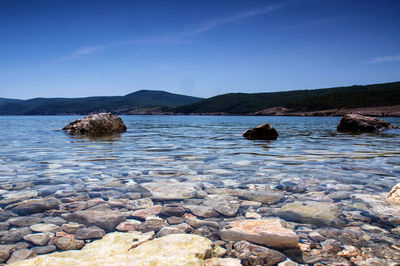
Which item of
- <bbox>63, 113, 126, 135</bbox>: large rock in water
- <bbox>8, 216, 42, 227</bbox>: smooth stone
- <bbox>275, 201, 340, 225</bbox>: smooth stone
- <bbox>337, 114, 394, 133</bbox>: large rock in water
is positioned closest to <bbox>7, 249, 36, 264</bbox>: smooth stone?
<bbox>8, 216, 42, 227</bbox>: smooth stone

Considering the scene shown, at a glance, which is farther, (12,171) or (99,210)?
(12,171)

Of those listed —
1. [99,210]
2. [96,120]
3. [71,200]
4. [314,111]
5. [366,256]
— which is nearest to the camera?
[366,256]

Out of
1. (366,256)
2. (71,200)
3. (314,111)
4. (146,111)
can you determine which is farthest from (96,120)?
(146,111)

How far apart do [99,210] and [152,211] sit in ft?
2.20

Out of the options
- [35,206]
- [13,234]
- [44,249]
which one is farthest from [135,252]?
[35,206]

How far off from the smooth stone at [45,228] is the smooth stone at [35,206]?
0.51 metres

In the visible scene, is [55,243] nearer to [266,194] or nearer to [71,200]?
[71,200]

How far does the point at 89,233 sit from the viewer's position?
9.57 feet

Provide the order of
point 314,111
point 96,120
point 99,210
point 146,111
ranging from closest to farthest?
point 99,210, point 96,120, point 314,111, point 146,111

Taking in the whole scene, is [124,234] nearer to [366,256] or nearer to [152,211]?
[152,211]

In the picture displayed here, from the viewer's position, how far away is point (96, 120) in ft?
63.1

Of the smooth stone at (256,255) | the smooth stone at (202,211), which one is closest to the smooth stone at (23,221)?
the smooth stone at (202,211)

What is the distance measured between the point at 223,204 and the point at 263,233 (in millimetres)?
1110

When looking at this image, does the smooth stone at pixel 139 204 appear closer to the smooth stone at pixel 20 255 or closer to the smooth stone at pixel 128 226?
the smooth stone at pixel 128 226
